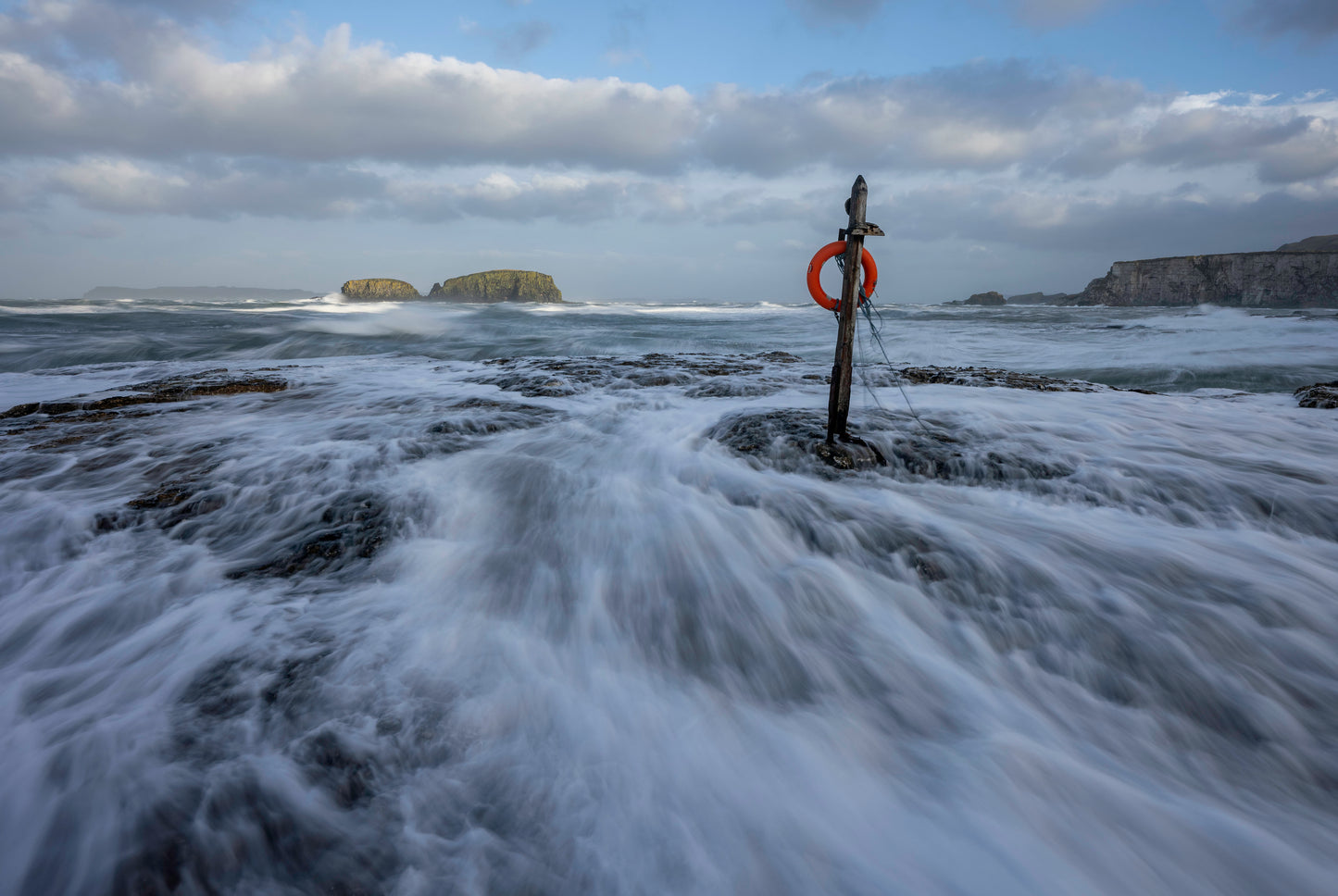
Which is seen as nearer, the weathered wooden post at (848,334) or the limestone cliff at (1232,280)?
the weathered wooden post at (848,334)

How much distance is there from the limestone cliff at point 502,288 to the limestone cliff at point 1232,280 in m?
66.0

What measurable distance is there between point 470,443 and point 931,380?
8527mm

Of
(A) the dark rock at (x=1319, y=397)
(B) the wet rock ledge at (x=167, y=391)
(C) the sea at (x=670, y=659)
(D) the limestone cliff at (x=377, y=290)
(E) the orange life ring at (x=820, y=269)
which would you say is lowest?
(C) the sea at (x=670, y=659)

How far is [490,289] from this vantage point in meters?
77.7

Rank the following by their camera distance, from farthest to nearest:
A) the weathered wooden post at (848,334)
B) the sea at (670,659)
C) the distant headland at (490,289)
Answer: the distant headland at (490,289) < the weathered wooden post at (848,334) < the sea at (670,659)

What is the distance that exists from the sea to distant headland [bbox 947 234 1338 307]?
63.0 meters

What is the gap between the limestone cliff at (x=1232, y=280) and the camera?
47.6m

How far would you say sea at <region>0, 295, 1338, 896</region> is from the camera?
7.13ft

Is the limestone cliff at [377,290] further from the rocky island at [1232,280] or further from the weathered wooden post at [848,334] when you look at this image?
the rocky island at [1232,280]

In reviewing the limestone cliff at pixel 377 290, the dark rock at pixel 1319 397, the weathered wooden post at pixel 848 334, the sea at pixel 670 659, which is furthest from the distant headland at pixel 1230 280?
the limestone cliff at pixel 377 290

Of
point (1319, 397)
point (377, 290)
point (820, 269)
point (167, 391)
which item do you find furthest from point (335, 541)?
point (377, 290)

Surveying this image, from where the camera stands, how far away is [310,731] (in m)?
2.60

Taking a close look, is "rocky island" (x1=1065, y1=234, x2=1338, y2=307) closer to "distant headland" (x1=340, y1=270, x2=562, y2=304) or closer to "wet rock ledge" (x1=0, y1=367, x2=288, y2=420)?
"distant headland" (x1=340, y1=270, x2=562, y2=304)

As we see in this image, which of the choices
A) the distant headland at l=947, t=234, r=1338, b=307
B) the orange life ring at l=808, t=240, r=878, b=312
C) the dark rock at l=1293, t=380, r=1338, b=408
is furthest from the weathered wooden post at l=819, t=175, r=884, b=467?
the distant headland at l=947, t=234, r=1338, b=307
